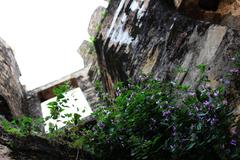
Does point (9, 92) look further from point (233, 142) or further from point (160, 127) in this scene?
point (233, 142)

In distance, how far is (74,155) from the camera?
2756 millimetres

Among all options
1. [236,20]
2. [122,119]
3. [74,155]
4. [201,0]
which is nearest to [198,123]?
[122,119]

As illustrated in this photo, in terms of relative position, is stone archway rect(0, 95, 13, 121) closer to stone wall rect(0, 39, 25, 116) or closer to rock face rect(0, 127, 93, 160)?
stone wall rect(0, 39, 25, 116)

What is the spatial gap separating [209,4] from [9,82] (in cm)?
573

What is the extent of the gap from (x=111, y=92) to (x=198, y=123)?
3056mm

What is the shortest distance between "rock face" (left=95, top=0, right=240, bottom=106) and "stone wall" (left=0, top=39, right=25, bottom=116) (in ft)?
9.07

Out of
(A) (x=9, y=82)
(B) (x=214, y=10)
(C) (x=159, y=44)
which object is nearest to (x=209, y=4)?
(B) (x=214, y=10)

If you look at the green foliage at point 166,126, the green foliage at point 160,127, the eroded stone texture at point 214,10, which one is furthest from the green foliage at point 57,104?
the eroded stone texture at point 214,10

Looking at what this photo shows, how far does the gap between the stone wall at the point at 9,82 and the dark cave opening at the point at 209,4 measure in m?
4.72

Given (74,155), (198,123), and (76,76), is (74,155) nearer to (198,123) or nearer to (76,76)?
(198,123)

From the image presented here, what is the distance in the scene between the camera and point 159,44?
13.0 feet

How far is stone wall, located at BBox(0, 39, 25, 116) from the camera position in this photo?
7.67m

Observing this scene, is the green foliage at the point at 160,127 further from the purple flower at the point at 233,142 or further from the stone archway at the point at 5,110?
the stone archway at the point at 5,110

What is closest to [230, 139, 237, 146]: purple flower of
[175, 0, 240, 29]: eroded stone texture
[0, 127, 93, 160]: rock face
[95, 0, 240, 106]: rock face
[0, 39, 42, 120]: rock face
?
[95, 0, 240, 106]: rock face
